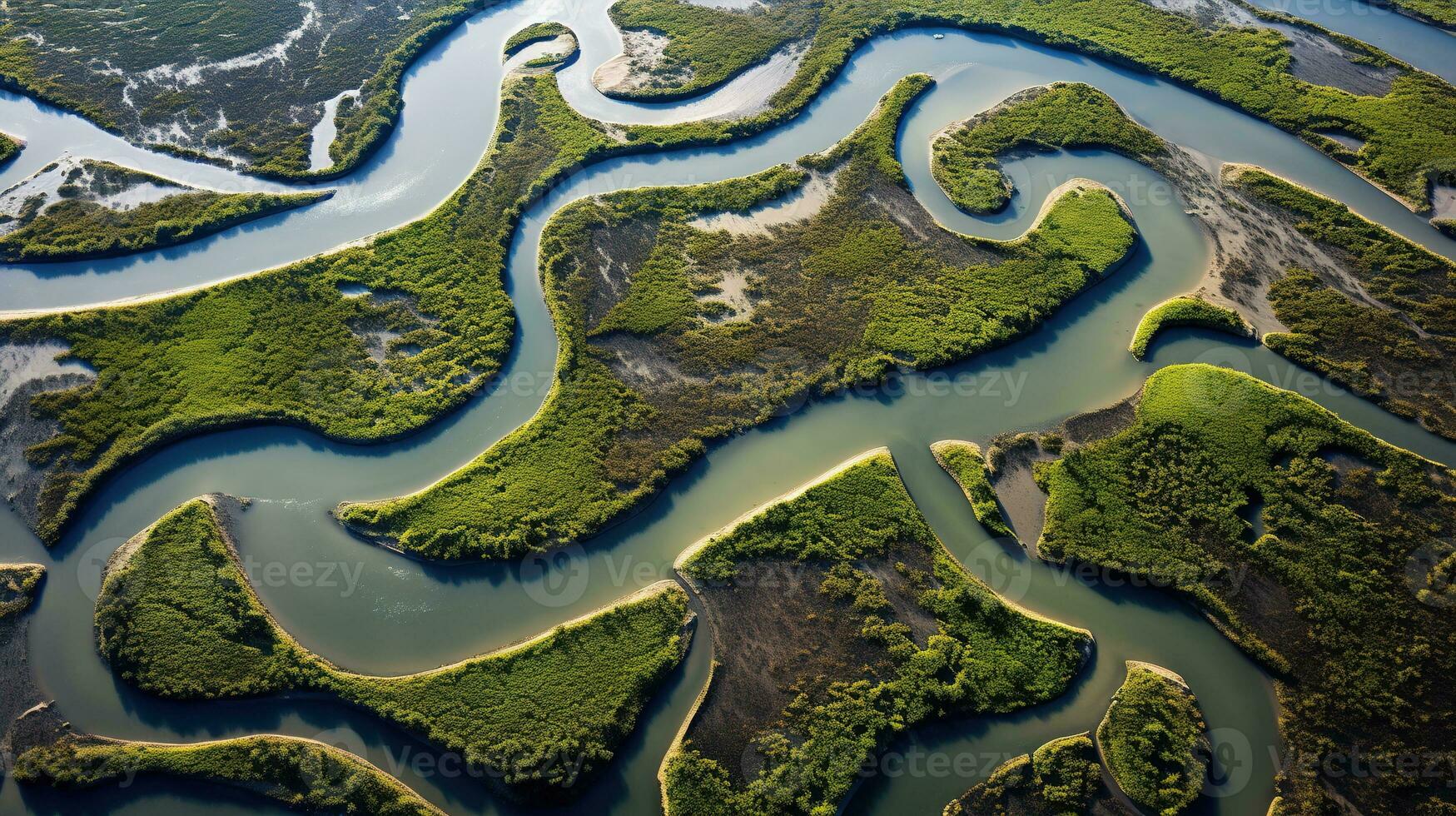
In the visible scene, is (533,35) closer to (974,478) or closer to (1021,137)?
(1021,137)

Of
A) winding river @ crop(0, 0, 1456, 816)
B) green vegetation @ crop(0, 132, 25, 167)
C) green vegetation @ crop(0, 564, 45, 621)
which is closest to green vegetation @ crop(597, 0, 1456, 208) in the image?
winding river @ crop(0, 0, 1456, 816)

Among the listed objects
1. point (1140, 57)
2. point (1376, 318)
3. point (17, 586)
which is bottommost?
point (17, 586)

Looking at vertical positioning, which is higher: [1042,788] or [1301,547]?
[1301,547]

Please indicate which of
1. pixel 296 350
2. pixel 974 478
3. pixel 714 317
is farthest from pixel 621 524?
pixel 296 350

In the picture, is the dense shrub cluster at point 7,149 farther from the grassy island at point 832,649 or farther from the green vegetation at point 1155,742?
the green vegetation at point 1155,742

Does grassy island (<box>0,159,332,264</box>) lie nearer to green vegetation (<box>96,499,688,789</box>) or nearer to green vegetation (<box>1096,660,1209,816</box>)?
green vegetation (<box>96,499,688,789</box>)

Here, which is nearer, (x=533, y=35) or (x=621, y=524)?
(x=621, y=524)
